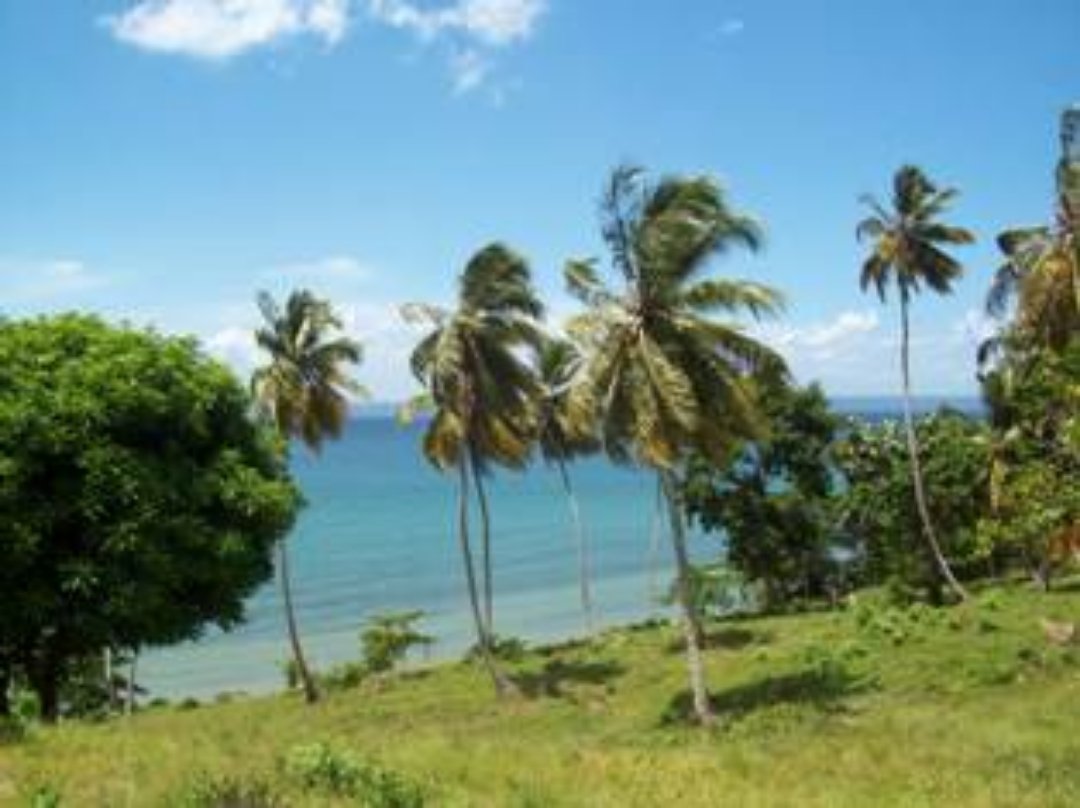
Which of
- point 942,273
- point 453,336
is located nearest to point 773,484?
point 942,273

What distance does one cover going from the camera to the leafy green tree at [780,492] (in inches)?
2106

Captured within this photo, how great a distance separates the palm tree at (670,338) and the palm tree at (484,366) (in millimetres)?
6720

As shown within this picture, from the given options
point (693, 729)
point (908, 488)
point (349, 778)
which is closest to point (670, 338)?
point (693, 729)

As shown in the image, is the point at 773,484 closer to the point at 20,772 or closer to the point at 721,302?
the point at 721,302

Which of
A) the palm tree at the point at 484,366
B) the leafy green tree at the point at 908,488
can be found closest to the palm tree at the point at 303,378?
the palm tree at the point at 484,366

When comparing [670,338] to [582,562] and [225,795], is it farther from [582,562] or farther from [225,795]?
[582,562]

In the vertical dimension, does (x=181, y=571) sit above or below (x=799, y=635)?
above

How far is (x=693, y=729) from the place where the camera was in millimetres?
29094

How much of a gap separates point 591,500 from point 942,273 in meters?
131

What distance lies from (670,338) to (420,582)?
63.4 meters

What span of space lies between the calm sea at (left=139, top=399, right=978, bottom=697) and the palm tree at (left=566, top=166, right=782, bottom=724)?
9044mm

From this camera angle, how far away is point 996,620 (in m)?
37.3

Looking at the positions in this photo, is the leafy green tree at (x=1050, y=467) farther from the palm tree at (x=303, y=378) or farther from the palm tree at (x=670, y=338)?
the palm tree at (x=303, y=378)

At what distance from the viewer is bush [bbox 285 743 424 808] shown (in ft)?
40.6
